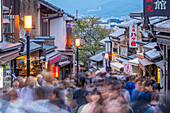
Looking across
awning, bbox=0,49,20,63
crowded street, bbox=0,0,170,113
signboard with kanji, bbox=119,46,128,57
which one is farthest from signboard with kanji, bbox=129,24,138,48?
awning, bbox=0,49,20,63

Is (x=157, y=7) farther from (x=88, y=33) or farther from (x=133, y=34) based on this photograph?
(x=88, y=33)

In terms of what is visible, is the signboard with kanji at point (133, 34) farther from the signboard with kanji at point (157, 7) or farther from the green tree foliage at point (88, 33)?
the green tree foliage at point (88, 33)

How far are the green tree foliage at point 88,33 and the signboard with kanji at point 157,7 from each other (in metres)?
43.2

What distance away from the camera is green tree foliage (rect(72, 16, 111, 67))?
192 feet

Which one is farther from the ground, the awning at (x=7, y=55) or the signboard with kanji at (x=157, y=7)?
the signboard with kanji at (x=157, y=7)

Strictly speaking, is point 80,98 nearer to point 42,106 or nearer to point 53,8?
point 42,106

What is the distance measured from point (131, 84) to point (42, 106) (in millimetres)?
5628

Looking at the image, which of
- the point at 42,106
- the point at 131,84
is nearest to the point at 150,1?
the point at 131,84

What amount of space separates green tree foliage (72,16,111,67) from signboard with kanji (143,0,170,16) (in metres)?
43.2

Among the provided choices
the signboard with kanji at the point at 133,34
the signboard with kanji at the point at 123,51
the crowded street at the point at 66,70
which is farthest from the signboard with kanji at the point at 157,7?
the signboard with kanji at the point at 123,51

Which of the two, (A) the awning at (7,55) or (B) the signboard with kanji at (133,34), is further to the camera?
(B) the signboard with kanji at (133,34)

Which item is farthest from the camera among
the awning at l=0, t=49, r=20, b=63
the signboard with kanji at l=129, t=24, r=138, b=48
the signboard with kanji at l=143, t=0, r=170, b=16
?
the signboard with kanji at l=129, t=24, r=138, b=48

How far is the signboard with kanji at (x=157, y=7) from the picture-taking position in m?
13.9

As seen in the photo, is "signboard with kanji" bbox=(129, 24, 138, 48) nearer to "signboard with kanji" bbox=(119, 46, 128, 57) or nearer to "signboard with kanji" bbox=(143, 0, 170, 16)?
"signboard with kanji" bbox=(119, 46, 128, 57)
